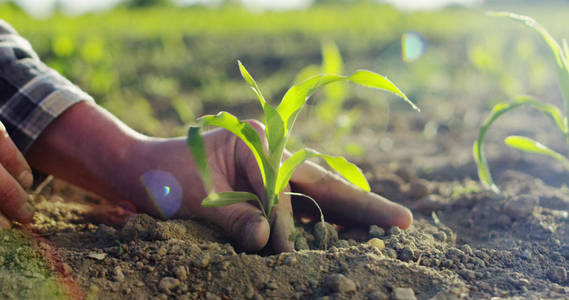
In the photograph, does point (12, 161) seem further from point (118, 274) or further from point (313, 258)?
point (313, 258)

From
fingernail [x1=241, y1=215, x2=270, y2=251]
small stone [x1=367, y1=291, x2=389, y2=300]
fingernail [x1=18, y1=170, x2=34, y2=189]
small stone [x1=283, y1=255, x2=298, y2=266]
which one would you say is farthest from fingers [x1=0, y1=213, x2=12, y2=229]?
small stone [x1=367, y1=291, x2=389, y2=300]

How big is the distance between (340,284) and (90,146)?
1059 mm

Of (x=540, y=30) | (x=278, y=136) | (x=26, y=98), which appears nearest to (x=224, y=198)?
(x=278, y=136)

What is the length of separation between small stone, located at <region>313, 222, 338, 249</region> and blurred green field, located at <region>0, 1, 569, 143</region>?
1.96 meters

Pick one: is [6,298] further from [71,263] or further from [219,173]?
[219,173]

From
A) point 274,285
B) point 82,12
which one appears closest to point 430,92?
point 274,285

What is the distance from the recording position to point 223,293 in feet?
3.72

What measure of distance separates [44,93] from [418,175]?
1.75 m

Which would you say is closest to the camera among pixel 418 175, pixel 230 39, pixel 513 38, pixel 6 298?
pixel 6 298

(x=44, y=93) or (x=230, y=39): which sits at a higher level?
(x=44, y=93)

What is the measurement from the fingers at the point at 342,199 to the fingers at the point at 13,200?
0.79m

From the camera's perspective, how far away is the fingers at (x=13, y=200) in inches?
54.5

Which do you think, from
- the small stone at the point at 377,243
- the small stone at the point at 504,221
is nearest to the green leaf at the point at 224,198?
the small stone at the point at 377,243

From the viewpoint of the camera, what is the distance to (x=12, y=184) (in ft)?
4.58
